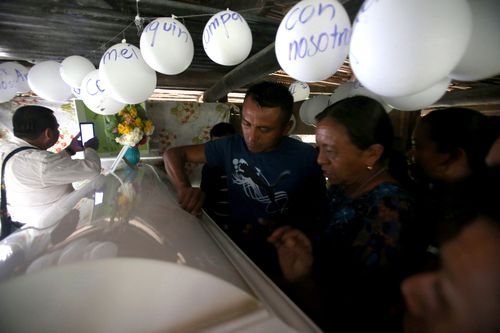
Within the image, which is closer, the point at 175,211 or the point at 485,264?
the point at 485,264

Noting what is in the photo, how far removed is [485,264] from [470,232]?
41mm

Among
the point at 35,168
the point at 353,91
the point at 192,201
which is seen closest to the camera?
the point at 192,201

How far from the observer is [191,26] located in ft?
6.59

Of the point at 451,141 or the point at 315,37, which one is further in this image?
the point at 451,141

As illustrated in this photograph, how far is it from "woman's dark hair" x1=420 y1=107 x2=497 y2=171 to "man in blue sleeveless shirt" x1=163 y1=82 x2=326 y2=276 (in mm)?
592

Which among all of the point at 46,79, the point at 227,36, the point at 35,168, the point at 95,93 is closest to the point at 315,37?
the point at 227,36

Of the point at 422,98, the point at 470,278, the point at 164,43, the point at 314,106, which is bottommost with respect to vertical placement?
the point at 314,106

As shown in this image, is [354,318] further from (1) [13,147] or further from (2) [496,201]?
(1) [13,147]

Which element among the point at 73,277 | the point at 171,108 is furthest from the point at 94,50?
the point at 73,277

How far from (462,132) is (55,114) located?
4.51 metres

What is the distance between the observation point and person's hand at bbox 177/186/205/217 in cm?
102

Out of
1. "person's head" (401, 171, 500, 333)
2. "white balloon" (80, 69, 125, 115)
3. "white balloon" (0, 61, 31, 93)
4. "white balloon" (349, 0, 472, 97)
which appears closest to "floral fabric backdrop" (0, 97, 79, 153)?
"white balloon" (0, 61, 31, 93)

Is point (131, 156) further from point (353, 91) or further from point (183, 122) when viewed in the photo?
point (353, 91)

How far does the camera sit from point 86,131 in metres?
2.70
